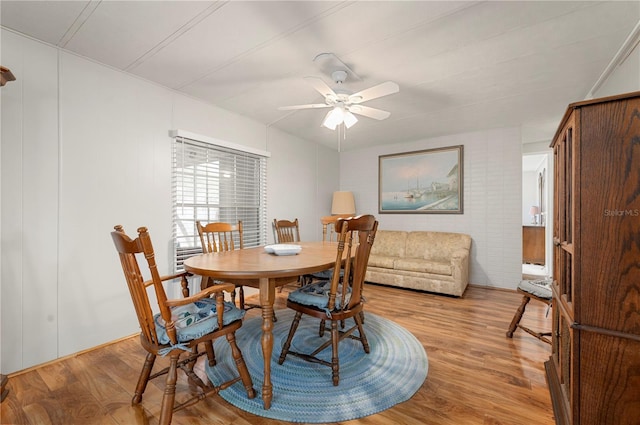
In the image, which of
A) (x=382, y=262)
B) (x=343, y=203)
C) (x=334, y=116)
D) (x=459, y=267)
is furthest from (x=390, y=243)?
(x=334, y=116)

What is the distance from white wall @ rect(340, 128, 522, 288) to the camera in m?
4.07

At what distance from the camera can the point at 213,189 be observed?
11.0 feet

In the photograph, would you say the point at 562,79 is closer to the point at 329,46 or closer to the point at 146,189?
the point at 329,46

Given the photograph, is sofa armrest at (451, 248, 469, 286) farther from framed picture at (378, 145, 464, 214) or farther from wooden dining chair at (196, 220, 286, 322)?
wooden dining chair at (196, 220, 286, 322)

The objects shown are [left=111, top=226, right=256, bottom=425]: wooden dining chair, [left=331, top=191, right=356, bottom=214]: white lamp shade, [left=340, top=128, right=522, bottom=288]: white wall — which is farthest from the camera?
[left=331, top=191, right=356, bottom=214]: white lamp shade

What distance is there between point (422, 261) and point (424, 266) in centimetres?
17

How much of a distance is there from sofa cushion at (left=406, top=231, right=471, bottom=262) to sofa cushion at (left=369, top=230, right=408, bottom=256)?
0.33ft

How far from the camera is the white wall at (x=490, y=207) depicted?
4.07 metres

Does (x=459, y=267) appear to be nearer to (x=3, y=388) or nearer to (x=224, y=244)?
(x=224, y=244)

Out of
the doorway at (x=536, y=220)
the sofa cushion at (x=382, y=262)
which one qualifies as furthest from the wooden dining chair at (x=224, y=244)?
the doorway at (x=536, y=220)

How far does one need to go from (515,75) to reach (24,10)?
3.72m

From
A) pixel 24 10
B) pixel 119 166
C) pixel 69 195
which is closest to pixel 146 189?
pixel 119 166

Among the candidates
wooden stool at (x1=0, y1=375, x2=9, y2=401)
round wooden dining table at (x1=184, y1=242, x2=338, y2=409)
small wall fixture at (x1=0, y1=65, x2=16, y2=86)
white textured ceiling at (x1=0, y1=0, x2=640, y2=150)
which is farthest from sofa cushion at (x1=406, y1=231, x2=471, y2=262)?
small wall fixture at (x1=0, y1=65, x2=16, y2=86)

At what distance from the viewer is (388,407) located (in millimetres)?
1608
